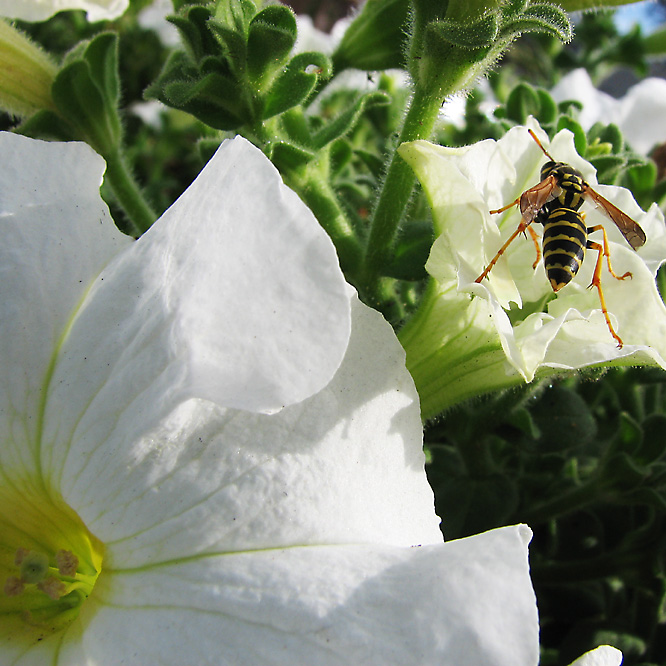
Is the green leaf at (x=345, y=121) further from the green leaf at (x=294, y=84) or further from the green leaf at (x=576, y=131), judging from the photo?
the green leaf at (x=576, y=131)

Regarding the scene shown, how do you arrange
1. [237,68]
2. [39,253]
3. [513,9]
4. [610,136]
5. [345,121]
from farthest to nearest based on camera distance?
[610,136]
[345,121]
[237,68]
[513,9]
[39,253]

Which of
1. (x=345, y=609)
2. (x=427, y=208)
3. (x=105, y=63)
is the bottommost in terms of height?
(x=427, y=208)

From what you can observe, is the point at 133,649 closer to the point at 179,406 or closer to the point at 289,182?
the point at 179,406

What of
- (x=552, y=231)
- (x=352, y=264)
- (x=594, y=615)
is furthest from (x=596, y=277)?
(x=594, y=615)

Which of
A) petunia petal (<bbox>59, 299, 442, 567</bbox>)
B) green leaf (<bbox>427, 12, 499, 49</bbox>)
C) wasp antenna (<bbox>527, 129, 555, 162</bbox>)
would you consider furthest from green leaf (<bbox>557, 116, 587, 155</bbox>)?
petunia petal (<bbox>59, 299, 442, 567</bbox>)

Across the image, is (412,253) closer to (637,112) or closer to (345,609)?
(345,609)

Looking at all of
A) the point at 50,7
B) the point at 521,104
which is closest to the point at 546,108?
the point at 521,104

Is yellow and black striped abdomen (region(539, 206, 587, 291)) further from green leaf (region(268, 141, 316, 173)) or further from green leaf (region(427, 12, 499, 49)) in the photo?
green leaf (region(268, 141, 316, 173))
